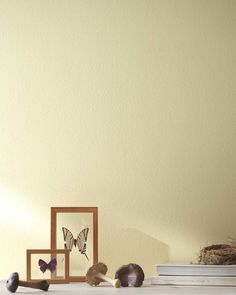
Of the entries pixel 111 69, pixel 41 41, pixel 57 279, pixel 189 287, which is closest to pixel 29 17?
pixel 41 41

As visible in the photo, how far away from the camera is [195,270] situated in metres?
2.47

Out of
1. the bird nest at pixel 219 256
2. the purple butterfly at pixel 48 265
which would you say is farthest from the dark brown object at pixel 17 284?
the bird nest at pixel 219 256

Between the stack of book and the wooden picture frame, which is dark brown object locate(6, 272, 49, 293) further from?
the stack of book

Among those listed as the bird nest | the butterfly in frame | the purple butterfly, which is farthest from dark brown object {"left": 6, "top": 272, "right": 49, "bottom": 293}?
the bird nest

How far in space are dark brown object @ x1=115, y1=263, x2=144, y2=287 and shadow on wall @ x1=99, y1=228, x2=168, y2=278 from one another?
0.78 feet

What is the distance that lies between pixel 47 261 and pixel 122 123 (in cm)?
58

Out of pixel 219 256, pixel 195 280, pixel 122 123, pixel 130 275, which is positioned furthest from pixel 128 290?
pixel 122 123

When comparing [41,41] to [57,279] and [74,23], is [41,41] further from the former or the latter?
[57,279]

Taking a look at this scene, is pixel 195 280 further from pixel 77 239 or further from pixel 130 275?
pixel 77 239

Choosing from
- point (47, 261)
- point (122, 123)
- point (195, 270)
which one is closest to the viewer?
point (195, 270)

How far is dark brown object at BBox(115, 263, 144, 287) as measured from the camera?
2455 millimetres

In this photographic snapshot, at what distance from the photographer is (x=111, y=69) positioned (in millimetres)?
2797

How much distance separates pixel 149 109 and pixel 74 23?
0.44 meters

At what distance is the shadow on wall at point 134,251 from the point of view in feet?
8.96
